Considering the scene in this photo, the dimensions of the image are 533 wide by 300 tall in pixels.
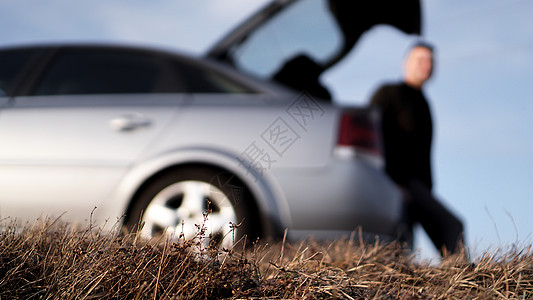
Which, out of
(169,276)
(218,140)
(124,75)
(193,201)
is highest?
(124,75)

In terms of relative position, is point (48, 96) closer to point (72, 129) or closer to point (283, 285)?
point (72, 129)

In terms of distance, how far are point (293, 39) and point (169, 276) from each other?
7.72 feet

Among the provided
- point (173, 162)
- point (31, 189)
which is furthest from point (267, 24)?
point (31, 189)

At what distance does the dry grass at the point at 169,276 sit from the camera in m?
1.67

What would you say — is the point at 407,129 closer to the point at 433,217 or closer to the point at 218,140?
the point at 433,217

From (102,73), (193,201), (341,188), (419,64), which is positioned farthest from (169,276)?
(419,64)

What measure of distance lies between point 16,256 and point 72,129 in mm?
1792

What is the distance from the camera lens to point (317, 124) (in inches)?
127

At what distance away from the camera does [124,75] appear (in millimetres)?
3840

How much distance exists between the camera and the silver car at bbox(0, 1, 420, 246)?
127 inches

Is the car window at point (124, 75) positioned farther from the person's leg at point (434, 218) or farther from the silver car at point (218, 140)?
the person's leg at point (434, 218)

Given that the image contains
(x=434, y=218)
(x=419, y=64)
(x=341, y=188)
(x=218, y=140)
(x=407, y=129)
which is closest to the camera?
(x=341, y=188)

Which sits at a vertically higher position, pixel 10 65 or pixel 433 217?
pixel 10 65

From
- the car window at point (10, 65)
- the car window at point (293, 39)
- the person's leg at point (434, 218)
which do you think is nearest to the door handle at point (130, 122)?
the car window at point (293, 39)
